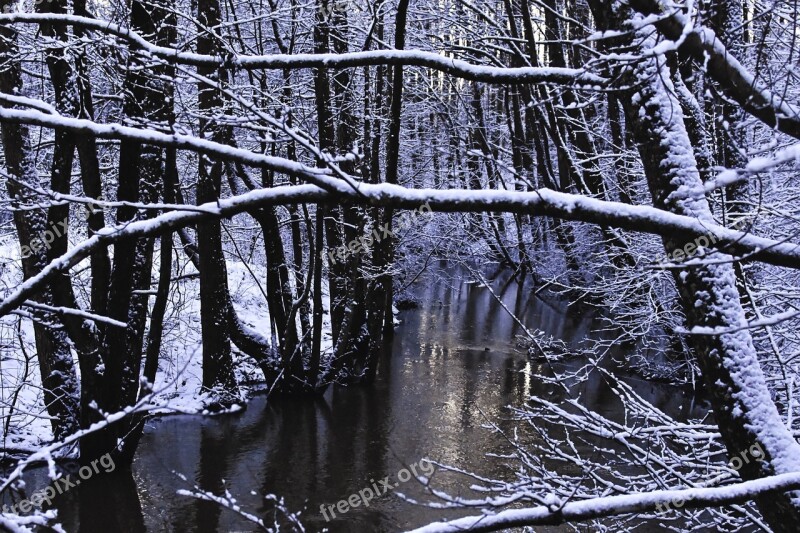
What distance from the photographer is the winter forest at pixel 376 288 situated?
2275mm

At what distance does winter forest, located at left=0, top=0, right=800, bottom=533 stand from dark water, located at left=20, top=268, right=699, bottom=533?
5cm

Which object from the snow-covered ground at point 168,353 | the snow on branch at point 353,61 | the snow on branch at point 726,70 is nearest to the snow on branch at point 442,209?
the snow on branch at point 726,70

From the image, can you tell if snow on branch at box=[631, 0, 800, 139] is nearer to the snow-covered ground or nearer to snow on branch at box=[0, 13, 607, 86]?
snow on branch at box=[0, 13, 607, 86]

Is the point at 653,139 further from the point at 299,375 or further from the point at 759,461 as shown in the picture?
the point at 299,375

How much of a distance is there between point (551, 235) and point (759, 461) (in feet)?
59.1

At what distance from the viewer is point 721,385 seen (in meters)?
2.75

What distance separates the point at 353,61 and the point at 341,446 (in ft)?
25.1

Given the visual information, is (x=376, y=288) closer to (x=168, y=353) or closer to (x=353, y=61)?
(x=168, y=353)

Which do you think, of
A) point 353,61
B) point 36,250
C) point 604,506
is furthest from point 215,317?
point 604,506

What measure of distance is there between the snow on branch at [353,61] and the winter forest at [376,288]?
16 mm

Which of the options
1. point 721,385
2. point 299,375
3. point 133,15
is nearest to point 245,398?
point 299,375

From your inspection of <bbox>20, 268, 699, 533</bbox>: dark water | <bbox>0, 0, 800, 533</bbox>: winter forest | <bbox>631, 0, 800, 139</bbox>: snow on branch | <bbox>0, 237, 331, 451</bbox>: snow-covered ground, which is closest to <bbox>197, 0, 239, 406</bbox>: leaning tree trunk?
<bbox>0, 0, 800, 533</bbox>: winter forest

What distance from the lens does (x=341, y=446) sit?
9586mm

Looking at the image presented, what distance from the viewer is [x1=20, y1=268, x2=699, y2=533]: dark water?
7.46 m
